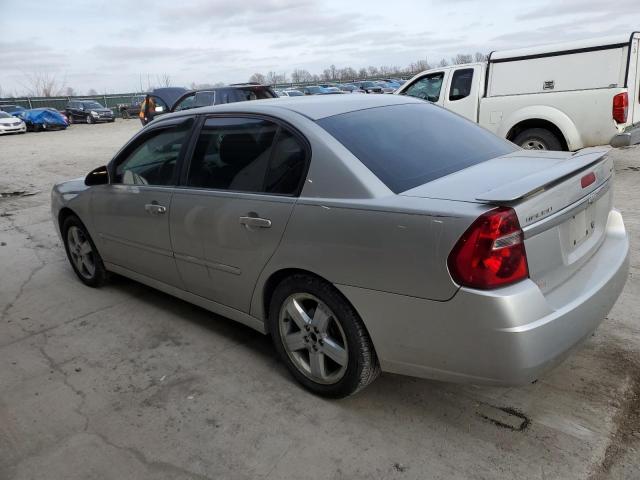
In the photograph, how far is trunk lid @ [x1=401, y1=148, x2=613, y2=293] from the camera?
2139 millimetres

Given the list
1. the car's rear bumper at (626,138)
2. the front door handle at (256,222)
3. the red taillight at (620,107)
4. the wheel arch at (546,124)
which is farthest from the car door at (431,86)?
the front door handle at (256,222)

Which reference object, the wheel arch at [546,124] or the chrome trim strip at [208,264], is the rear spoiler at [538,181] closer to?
the chrome trim strip at [208,264]

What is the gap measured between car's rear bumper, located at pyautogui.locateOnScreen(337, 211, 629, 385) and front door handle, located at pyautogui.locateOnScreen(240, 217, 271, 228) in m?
0.58

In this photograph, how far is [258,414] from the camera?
9.03 feet

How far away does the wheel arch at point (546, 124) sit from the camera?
7977mm

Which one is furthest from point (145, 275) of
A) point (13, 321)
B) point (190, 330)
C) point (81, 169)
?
point (81, 169)

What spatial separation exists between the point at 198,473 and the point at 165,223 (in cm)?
172

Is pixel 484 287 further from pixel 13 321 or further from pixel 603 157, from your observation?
pixel 13 321

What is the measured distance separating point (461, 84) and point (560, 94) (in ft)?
5.90

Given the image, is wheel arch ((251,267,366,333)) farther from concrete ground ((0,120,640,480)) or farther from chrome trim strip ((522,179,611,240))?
chrome trim strip ((522,179,611,240))

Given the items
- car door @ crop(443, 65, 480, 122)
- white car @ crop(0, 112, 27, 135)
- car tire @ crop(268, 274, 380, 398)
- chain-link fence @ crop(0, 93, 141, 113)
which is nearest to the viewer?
car tire @ crop(268, 274, 380, 398)

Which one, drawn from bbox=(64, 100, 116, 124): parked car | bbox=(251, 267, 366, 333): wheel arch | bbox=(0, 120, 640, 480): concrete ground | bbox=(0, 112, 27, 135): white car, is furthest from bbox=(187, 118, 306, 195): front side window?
bbox=(64, 100, 116, 124): parked car

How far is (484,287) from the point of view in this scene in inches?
81.7

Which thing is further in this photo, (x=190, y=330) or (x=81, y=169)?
(x=81, y=169)
